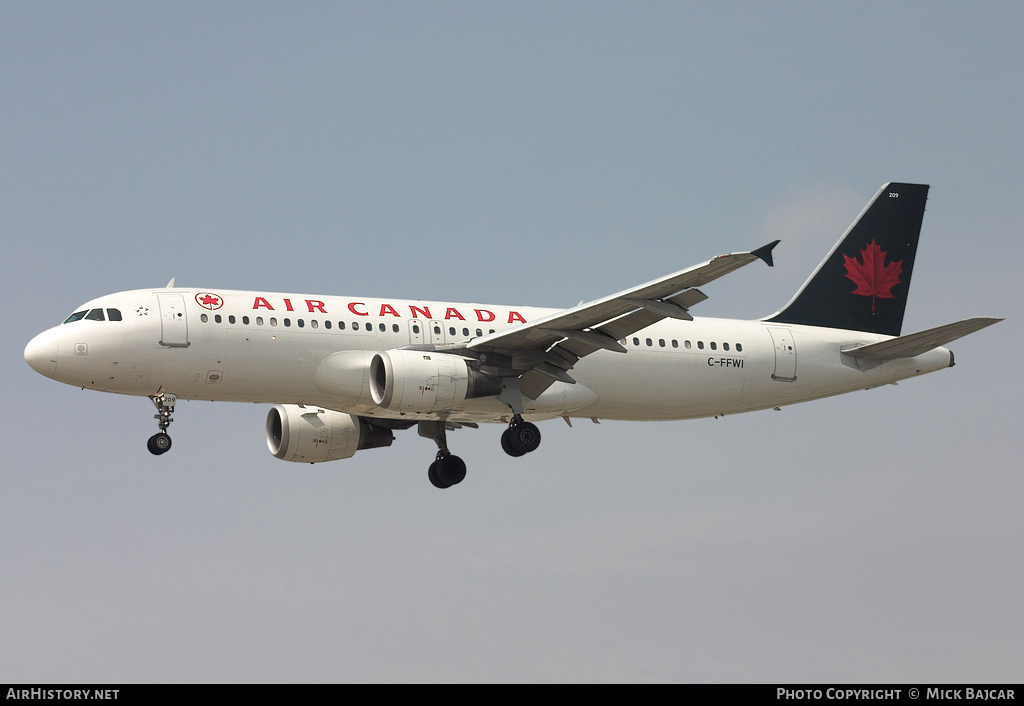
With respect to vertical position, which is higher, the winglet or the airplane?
the airplane

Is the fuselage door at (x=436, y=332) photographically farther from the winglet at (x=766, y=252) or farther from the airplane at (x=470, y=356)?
the winglet at (x=766, y=252)

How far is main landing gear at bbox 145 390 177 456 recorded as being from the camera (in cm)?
3388

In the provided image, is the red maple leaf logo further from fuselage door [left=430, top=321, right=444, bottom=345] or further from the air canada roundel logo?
the air canada roundel logo

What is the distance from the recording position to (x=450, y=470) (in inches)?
1563

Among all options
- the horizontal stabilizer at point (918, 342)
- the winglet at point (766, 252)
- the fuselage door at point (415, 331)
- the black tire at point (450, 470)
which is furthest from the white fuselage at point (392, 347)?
the winglet at point (766, 252)

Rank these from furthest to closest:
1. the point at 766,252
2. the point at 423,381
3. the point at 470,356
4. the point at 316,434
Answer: the point at 316,434
the point at 470,356
the point at 423,381
the point at 766,252

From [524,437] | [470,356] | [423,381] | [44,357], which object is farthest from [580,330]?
[44,357]

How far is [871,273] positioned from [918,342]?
4.75 m

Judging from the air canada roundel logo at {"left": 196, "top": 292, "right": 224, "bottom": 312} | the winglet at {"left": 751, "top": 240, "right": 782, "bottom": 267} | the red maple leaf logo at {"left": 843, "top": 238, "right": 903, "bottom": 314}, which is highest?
the red maple leaf logo at {"left": 843, "top": 238, "right": 903, "bottom": 314}

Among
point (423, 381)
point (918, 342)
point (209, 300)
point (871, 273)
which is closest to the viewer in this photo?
point (423, 381)

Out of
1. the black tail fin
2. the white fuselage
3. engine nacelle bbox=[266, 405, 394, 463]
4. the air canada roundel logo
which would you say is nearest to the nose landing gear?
engine nacelle bbox=[266, 405, 394, 463]

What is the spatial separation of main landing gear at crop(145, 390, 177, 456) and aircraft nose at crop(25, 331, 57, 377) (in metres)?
2.53

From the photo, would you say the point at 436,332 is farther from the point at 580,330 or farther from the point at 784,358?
the point at 784,358
